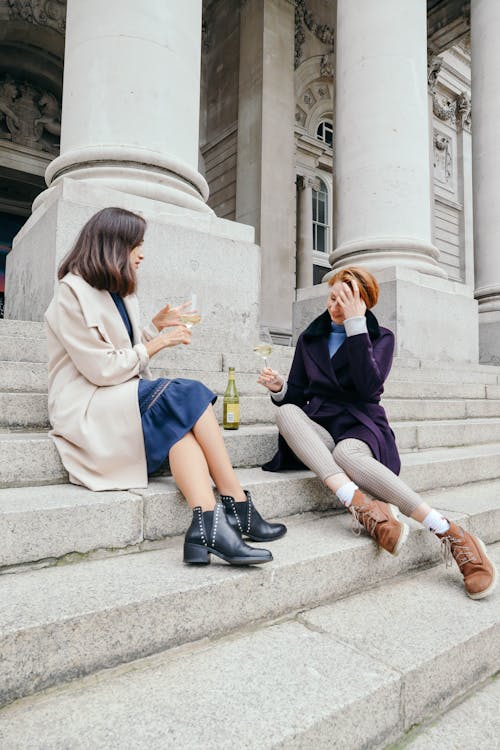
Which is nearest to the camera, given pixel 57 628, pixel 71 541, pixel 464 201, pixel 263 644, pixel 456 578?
pixel 57 628

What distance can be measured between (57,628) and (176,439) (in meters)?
0.84

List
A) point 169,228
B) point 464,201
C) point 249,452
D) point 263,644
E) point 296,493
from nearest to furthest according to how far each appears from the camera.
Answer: point 263,644 < point 296,493 < point 249,452 < point 169,228 < point 464,201

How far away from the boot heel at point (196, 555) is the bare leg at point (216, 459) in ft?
1.06

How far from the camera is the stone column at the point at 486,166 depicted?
26.7 ft

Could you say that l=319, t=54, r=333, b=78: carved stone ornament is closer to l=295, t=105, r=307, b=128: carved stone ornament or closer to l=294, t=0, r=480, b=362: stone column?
l=295, t=105, r=307, b=128: carved stone ornament

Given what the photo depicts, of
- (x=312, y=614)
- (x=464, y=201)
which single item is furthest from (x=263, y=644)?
(x=464, y=201)

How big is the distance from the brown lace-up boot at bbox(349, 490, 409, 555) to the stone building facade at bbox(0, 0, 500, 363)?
2.44 metres

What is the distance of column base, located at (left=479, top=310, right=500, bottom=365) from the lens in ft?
26.2

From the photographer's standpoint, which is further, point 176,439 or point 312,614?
point 176,439

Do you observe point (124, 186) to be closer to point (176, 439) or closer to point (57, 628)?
point (176, 439)

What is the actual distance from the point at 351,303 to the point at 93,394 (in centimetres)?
126

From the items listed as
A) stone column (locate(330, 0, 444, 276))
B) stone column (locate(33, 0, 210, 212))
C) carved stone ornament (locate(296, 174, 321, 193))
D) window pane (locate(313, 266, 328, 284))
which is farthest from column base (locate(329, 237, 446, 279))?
window pane (locate(313, 266, 328, 284))

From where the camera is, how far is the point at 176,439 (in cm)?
212

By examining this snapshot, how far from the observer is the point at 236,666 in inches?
60.6
